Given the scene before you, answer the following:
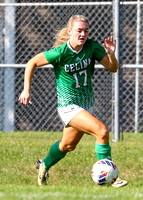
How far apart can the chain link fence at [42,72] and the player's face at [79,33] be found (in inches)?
135

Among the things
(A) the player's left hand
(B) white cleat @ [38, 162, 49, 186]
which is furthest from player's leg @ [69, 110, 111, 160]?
(B) white cleat @ [38, 162, 49, 186]

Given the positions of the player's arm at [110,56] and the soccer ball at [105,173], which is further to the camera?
the player's arm at [110,56]

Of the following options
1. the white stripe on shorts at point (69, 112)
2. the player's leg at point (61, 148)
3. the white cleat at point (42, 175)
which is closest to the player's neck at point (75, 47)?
the white stripe on shorts at point (69, 112)

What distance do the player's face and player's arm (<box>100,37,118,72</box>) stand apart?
26 centimetres

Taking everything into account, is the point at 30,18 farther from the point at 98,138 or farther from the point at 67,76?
the point at 98,138

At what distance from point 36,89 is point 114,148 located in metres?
2.92

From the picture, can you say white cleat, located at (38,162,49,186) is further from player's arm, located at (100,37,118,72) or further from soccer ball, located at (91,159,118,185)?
player's arm, located at (100,37,118,72)

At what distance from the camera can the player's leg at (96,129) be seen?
493 centimetres

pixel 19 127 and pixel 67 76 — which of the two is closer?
pixel 67 76

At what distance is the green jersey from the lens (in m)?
5.27

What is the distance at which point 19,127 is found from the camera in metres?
9.62

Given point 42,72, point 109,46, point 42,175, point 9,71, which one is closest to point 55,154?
point 42,175

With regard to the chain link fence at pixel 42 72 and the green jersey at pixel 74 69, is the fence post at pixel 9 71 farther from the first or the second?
the green jersey at pixel 74 69

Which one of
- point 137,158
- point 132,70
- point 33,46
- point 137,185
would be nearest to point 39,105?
point 33,46
